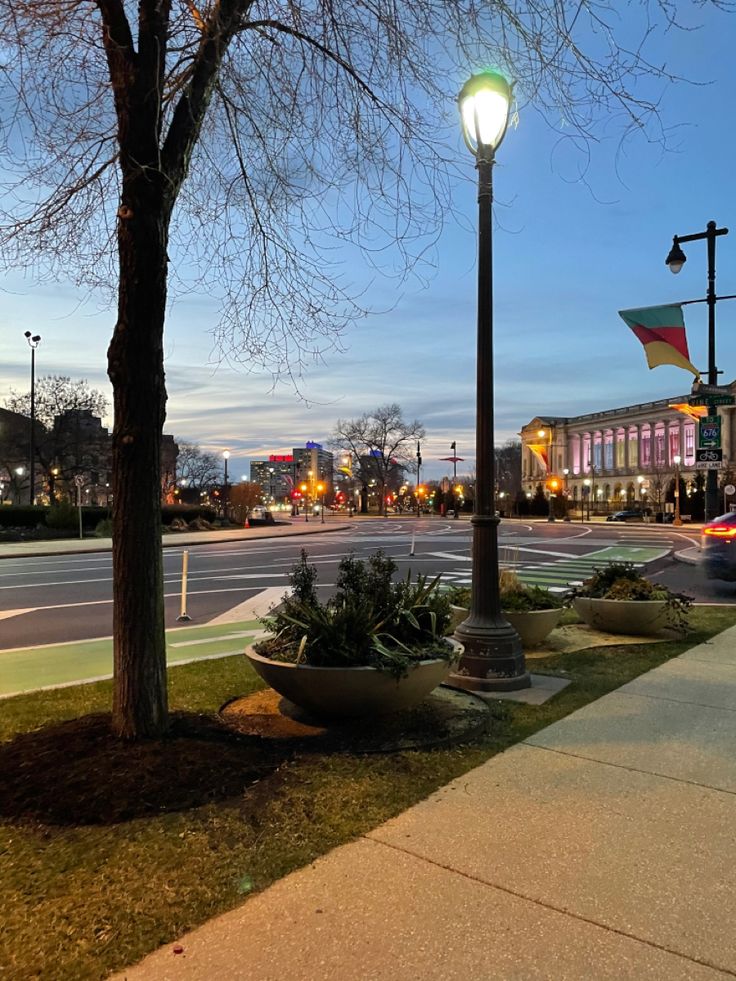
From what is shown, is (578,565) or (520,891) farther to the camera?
(578,565)

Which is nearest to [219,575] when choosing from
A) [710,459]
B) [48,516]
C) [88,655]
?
[88,655]

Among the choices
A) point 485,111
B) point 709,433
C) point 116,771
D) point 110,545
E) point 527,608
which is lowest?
point 110,545

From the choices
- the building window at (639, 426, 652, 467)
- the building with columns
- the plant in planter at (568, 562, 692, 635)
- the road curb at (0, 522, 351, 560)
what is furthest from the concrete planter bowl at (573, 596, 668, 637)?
the building window at (639, 426, 652, 467)

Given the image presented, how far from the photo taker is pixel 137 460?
428 centimetres

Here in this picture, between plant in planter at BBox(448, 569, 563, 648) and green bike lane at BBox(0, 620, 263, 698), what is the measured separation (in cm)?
297

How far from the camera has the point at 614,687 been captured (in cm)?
618

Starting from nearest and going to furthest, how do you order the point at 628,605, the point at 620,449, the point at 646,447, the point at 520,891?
the point at 520,891 < the point at 628,605 < the point at 646,447 < the point at 620,449

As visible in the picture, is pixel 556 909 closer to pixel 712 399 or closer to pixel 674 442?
pixel 712 399

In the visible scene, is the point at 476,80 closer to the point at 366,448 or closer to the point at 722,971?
the point at 722,971

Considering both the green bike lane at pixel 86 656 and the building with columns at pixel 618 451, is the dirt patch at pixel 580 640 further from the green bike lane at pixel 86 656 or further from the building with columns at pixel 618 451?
the building with columns at pixel 618 451

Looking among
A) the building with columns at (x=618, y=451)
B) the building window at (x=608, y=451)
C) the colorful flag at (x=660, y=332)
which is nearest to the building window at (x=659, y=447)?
the building with columns at (x=618, y=451)

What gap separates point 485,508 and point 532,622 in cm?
184

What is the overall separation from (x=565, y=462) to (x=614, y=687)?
144901 millimetres

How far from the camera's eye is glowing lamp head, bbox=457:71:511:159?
19.0 ft
